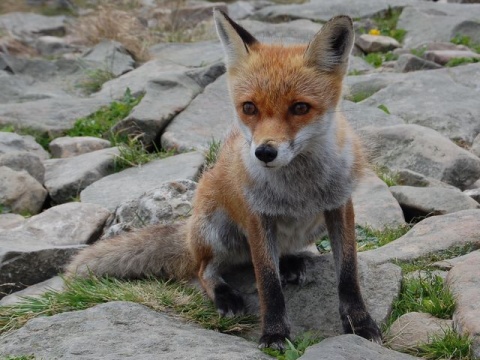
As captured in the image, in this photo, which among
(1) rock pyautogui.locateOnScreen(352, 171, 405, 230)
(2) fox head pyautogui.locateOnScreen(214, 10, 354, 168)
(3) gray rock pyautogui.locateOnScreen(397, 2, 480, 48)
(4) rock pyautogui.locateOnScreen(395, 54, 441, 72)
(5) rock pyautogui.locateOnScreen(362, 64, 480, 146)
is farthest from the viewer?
(3) gray rock pyautogui.locateOnScreen(397, 2, 480, 48)

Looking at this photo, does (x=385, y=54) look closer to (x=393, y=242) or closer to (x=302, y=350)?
(x=393, y=242)

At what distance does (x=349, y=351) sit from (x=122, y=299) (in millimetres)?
1591

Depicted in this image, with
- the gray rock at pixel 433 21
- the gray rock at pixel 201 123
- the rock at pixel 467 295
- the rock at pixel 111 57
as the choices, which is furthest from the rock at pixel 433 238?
the rock at pixel 111 57

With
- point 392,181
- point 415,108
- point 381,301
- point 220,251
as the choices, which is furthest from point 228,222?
point 415,108

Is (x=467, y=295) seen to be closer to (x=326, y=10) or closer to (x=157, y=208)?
(x=157, y=208)

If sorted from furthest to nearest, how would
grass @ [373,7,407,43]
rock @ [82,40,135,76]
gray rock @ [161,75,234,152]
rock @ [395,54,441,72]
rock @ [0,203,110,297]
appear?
grass @ [373,7,407,43] → rock @ [82,40,135,76] → rock @ [395,54,441,72] → gray rock @ [161,75,234,152] → rock @ [0,203,110,297]

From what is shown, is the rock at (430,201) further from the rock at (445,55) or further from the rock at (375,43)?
the rock at (375,43)

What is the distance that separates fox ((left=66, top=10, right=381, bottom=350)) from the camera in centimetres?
409

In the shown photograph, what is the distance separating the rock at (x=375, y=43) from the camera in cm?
1156

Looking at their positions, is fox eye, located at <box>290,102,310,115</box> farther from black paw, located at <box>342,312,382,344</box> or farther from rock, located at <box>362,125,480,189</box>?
rock, located at <box>362,125,480,189</box>

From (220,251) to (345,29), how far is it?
1677 mm

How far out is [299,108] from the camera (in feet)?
13.4

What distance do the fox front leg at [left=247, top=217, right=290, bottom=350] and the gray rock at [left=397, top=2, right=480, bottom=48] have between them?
8044 mm

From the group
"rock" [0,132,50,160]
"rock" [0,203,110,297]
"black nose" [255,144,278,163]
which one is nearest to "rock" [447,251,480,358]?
"black nose" [255,144,278,163]
